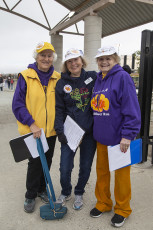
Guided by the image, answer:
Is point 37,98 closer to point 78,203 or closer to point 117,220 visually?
point 78,203

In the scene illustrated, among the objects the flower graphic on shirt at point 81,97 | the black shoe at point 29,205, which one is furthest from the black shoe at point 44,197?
the flower graphic on shirt at point 81,97

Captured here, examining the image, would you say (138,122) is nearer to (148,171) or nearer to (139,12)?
(148,171)

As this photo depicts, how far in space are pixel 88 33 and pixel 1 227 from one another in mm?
8166

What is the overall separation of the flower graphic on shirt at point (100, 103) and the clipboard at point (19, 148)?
79 centimetres

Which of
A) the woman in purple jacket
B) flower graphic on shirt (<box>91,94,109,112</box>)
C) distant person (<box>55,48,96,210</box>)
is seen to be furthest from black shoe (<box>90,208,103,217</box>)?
flower graphic on shirt (<box>91,94,109,112</box>)

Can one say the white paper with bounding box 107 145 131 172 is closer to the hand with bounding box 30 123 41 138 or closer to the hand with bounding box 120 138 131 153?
the hand with bounding box 120 138 131 153

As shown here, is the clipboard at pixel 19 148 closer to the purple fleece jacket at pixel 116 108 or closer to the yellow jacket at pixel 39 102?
the yellow jacket at pixel 39 102

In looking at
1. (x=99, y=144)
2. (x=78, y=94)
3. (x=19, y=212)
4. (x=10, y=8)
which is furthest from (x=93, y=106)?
(x=10, y=8)

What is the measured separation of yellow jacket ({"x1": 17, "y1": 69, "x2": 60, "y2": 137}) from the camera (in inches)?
88.7

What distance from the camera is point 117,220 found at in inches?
86.6

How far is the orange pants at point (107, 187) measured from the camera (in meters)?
2.17

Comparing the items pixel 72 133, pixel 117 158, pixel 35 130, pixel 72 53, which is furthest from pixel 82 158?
pixel 72 53

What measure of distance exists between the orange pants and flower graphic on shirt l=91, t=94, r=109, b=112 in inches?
17.0

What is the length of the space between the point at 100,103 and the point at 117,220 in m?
1.28
